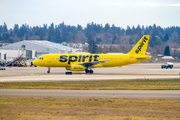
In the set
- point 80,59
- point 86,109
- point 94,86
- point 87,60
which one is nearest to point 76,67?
point 80,59

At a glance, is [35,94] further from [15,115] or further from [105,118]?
[105,118]

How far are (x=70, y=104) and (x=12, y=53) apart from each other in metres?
86.5

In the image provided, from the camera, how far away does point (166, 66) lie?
7850cm

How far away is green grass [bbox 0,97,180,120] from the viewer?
16672 millimetres

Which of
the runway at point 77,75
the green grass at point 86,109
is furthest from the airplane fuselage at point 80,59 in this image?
the green grass at point 86,109

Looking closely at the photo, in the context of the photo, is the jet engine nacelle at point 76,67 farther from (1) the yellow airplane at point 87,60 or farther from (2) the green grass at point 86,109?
(2) the green grass at point 86,109

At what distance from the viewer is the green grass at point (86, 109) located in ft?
54.7

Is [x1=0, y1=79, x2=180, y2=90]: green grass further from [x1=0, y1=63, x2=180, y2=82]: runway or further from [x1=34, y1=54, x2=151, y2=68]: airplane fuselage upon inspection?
[x1=34, y1=54, x2=151, y2=68]: airplane fuselage

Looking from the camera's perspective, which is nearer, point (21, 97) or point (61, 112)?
point (61, 112)

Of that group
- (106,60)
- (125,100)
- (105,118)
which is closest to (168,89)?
(125,100)

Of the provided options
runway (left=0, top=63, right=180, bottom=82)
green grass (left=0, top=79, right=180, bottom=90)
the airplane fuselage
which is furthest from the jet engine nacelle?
green grass (left=0, top=79, right=180, bottom=90)

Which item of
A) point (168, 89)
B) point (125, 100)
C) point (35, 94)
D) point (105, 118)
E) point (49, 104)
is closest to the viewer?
point (105, 118)

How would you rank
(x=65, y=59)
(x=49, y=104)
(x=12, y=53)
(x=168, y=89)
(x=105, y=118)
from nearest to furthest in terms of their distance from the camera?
(x=105, y=118) < (x=49, y=104) < (x=168, y=89) < (x=65, y=59) < (x=12, y=53)

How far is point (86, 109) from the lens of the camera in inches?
736
